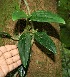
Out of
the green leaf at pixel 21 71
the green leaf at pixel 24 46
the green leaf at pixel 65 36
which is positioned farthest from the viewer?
the green leaf at pixel 65 36

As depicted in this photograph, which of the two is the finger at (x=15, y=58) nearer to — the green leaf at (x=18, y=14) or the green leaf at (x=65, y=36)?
the green leaf at (x=18, y=14)

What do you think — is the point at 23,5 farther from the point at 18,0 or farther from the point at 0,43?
the point at 0,43

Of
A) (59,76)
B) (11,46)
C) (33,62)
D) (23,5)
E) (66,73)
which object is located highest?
(23,5)

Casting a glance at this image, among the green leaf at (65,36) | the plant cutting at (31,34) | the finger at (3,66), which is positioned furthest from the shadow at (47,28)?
the green leaf at (65,36)

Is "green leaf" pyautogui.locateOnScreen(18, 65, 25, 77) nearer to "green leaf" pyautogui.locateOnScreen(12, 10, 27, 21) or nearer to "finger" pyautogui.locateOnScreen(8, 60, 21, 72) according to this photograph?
"finger" pyautogui.locateOnScreen(8, 60, 21, 72)

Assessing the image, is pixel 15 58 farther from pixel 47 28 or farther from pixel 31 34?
pixel 47 28

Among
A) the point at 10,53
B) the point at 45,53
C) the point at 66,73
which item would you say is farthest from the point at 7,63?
the point at 66,73

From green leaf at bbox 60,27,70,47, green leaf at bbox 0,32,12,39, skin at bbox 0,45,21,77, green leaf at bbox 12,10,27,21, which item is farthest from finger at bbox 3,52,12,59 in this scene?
green leaf at bbox 60,27,70,47
